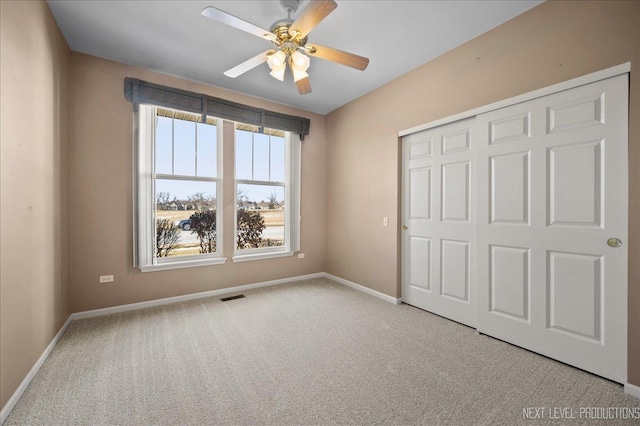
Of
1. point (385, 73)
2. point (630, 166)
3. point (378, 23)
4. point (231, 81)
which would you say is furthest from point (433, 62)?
point (231, 81)

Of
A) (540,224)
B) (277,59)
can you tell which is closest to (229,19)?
(277,59)

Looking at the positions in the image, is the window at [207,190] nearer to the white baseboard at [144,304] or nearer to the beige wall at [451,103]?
the white baseboard at [144,304]

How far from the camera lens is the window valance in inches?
124

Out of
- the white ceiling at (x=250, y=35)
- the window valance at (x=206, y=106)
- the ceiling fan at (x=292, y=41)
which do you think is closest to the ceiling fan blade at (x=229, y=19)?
the ceiling fan at (x=292, y=41)

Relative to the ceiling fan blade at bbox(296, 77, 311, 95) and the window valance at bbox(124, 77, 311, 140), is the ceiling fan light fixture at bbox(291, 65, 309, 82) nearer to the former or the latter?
the ceiling fan blade at bbox(296, 77, 311, 95)

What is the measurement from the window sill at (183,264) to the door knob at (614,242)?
3.89m

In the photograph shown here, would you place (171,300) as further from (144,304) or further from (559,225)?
(559,225)

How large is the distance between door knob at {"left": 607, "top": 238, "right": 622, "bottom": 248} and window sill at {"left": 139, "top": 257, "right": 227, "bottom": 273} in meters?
Result: 3.89

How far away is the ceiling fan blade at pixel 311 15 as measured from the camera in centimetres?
166

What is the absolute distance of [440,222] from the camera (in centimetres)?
309

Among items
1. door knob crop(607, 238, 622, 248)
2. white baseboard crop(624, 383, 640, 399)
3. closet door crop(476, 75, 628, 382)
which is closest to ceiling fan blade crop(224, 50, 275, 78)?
closet door crop(476, 75, 628, 382)

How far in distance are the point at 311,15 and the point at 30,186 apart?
229cm

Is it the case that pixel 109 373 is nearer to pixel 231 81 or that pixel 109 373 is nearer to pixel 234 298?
pixel 234 298

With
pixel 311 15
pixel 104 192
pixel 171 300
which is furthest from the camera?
pixel 171 300
